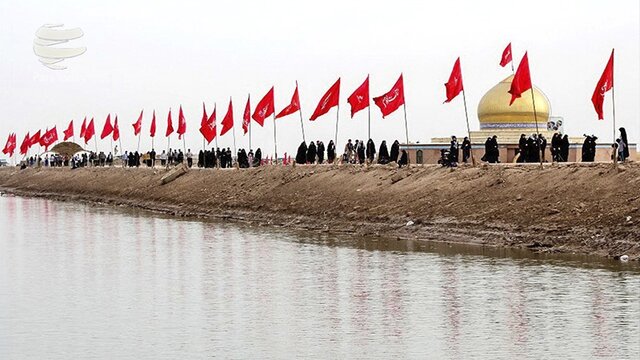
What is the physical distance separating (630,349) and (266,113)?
1379 inches

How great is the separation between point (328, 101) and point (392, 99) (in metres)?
2.75

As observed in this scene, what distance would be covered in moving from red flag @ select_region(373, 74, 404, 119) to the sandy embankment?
2.41 meters

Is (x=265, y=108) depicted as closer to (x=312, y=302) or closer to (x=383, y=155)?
(x=383, y=155)

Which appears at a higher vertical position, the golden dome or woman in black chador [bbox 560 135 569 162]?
the golden dome

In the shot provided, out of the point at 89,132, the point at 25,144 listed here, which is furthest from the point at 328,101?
the point at 25,144

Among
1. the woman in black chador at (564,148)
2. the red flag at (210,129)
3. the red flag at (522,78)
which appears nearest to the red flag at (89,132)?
the red flag at (210,129)

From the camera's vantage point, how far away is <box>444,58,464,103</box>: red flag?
38.5 m

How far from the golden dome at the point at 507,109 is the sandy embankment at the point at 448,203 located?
1436 cm

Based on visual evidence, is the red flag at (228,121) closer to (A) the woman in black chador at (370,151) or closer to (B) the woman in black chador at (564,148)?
(A) the woman in black chador at (370,151)

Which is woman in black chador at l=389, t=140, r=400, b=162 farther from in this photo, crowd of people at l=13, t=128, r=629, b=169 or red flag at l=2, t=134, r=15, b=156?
red flag at l=2, t=134, r=15, b=156

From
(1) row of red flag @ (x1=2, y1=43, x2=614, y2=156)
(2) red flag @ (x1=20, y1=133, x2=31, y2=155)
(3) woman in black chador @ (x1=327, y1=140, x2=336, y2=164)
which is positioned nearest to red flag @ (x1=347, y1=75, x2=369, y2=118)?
(1) row of red flag @ (x1=2, y1=43, x2=614, y2=156)

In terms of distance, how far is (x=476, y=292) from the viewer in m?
21.3

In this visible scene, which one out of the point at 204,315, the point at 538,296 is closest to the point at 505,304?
the point at 538,296

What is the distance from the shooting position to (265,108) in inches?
1953
